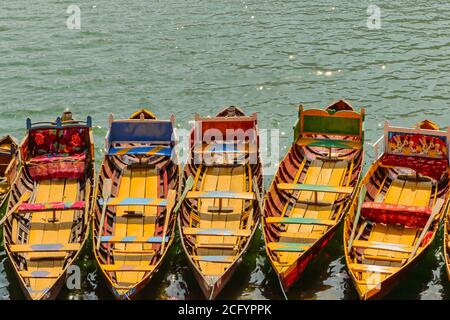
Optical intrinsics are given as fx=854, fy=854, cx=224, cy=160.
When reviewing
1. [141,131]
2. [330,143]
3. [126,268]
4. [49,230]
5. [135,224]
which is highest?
[141,131]

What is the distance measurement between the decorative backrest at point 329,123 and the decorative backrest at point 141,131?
387 centimetres

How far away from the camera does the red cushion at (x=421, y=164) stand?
24.0 metres

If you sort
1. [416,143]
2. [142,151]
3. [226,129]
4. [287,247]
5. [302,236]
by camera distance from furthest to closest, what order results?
[226,129], [142,151], [416,143], [302,236], [287,247]

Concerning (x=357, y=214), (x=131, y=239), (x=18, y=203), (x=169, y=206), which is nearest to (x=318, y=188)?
(x=357, y=214)

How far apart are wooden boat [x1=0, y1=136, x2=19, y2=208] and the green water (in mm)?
4252

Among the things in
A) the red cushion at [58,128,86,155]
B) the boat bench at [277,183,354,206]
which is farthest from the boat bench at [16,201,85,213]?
the boat bench at [277,183,354,206]

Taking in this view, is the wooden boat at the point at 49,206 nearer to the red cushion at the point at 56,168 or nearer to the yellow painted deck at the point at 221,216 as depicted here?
the red cushion at the point at 56,168

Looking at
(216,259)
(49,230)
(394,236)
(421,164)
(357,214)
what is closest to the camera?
(216,259)

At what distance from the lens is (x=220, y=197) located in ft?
72.6

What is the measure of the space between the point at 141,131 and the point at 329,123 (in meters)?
5.68

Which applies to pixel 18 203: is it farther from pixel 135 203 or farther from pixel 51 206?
pixel 135 203

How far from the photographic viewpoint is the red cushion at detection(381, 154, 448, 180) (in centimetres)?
2398

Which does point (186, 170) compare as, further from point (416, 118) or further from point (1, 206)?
point (416, 118)

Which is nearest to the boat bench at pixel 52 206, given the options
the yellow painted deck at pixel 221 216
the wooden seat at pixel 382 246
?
the yellow painted deck at pixel 221 216
